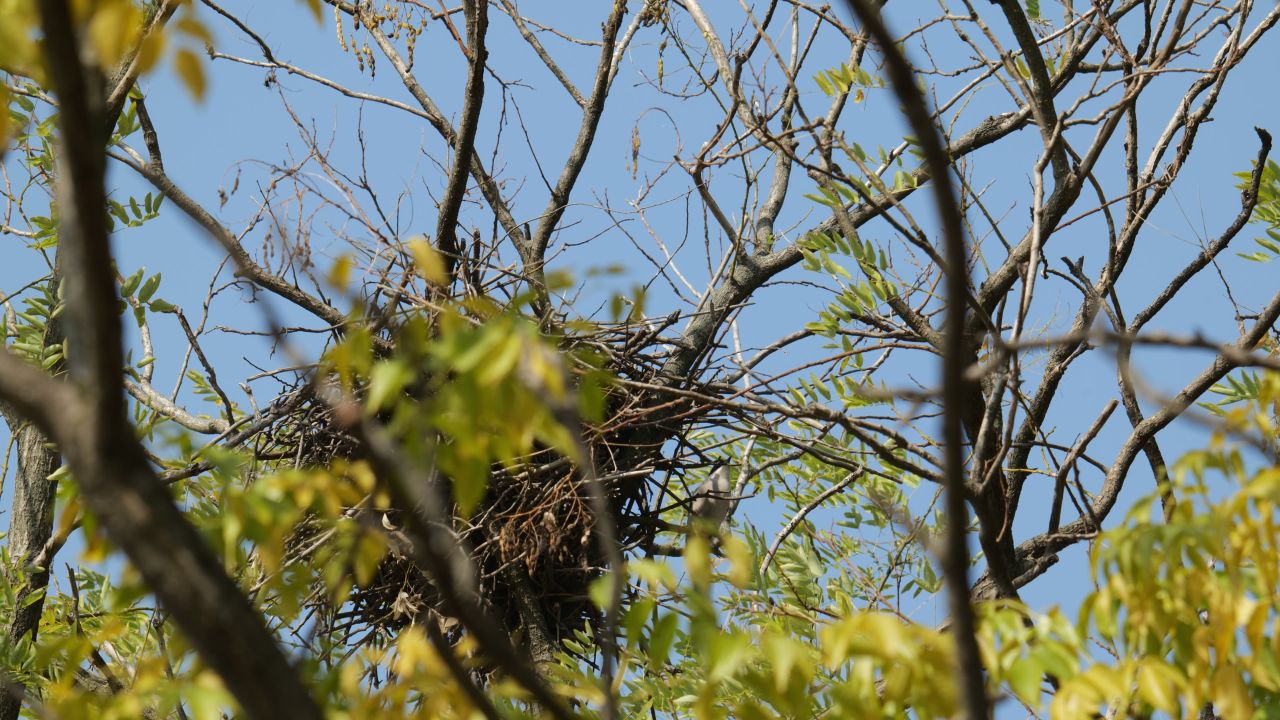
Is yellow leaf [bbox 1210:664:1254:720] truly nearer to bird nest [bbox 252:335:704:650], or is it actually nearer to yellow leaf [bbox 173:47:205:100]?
yellow leaf [bbox 173:47:205:100]

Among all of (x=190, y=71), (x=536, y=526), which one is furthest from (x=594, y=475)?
(x=536, y=526)

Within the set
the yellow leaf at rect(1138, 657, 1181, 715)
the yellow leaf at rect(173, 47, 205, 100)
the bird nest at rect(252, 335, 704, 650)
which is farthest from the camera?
the bird nest at rect(252, 335, 704, 650)

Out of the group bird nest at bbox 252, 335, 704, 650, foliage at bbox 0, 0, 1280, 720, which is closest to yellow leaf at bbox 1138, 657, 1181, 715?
foliage at bbox 0, 0, 1280, 720

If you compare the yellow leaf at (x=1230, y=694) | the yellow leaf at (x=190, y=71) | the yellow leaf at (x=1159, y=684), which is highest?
the yellow leaf at (x=190, y=71)

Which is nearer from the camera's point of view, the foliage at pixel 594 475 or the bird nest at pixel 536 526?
the foliage at pixel 594 475

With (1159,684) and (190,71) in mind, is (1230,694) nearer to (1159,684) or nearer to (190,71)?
(1159,684)

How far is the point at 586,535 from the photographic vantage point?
12.1 feet

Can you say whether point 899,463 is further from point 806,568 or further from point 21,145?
point 21,145

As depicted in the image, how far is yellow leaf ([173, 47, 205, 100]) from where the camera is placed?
1190 mm

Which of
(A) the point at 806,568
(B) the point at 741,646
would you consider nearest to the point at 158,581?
(B) the point at 741,646

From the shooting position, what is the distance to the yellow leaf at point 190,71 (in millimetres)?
1190

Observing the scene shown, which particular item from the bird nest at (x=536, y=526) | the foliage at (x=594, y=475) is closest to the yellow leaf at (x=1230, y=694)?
the foliage at (x=594, y=475)

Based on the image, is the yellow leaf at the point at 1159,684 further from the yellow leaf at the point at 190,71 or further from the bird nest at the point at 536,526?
the bird nest at the point at 536,526

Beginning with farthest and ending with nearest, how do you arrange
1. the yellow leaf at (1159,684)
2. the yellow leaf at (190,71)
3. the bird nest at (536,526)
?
the bird nest at (536,526) → the yellow leaf at (1159,684) → the yellow leaf at (190,71)
